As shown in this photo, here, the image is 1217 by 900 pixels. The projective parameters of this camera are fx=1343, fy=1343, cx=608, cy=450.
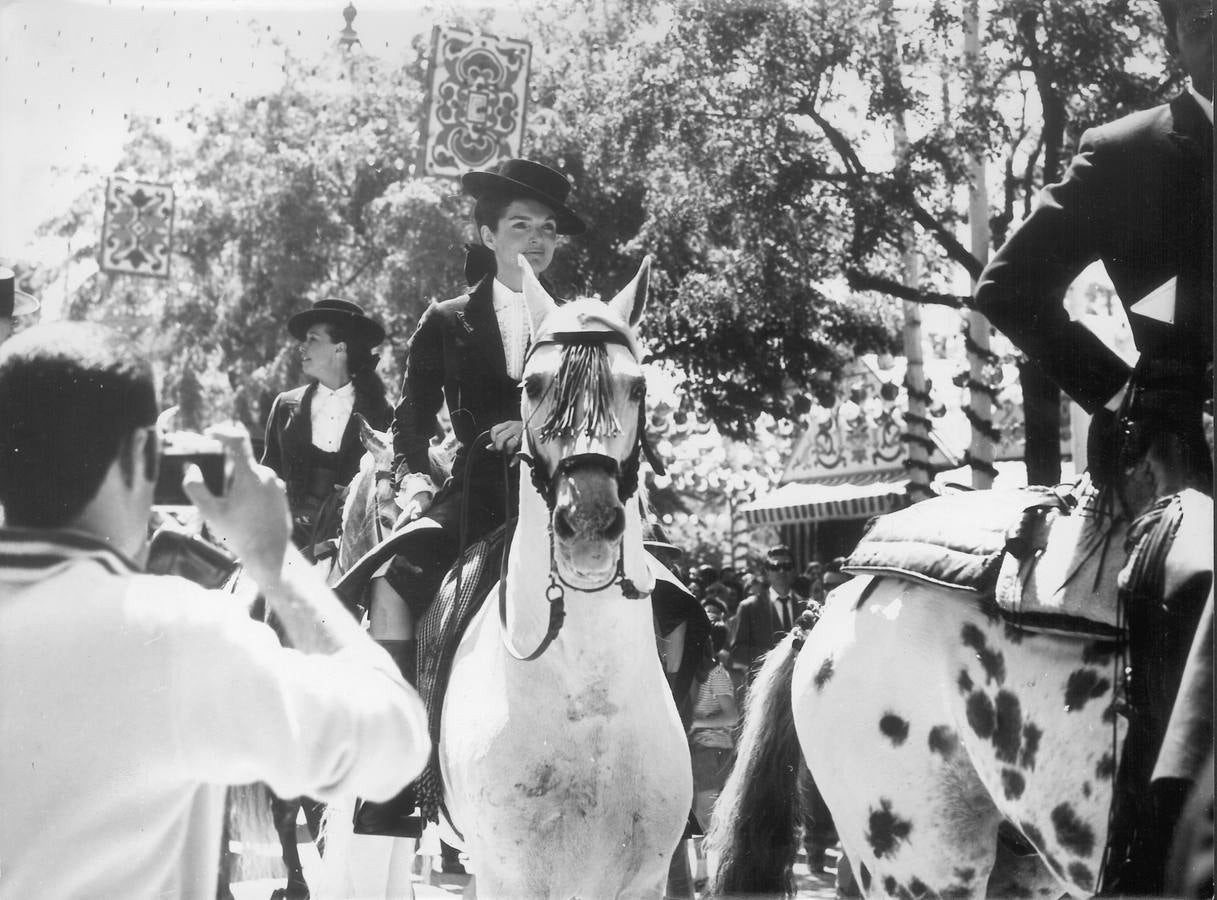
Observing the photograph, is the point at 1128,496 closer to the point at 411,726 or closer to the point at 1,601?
the point at 411,726

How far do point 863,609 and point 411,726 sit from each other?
266 cm

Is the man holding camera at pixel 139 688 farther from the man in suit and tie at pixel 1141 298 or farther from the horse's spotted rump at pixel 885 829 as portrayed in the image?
the horse's spotted rump at pixel 885 829

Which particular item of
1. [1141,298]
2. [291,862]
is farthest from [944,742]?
[291,862]

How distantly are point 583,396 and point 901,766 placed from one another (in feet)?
5.03

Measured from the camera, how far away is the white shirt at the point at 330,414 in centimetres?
542

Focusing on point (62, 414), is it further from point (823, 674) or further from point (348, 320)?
point (348, 320)

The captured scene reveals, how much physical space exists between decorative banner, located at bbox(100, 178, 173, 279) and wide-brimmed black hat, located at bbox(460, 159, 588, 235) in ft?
3.43

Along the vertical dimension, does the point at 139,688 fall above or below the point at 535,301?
below

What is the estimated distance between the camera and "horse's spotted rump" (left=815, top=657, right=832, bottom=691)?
4.30 metres

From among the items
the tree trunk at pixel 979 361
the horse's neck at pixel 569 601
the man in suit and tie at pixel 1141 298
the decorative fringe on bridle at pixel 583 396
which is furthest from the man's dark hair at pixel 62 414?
the tree trunk at pixel 979 361

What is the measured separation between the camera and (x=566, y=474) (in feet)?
11.4

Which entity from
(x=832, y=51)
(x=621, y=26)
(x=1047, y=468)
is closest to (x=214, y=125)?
(x=621, y=26)

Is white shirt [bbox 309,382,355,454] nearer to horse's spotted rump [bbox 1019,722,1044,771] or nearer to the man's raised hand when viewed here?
horse's spotted rump [bbox 1019,722,1044,771]

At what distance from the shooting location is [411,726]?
6.07 ft
